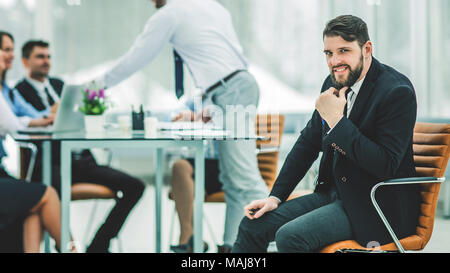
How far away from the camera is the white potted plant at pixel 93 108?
255 cm

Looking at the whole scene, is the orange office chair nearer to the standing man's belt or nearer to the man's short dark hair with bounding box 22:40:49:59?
the standing man's belt

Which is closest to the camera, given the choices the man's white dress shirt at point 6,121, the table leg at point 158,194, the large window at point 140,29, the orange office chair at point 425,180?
the orange office chair at point 425,180

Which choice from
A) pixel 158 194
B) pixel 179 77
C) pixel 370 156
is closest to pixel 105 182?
pixel 158 194

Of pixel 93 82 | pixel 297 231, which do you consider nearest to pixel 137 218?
pixel 93 82

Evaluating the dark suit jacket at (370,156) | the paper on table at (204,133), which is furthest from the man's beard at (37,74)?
the dark suit jacket at (370,156)

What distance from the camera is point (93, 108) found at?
256 centimetres

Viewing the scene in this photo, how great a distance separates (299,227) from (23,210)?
125cm

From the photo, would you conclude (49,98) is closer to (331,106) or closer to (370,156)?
(331,106)

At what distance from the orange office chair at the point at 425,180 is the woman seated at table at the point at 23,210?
50.8 inches

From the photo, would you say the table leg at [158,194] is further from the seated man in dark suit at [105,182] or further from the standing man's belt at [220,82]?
the standing man's belt at [220,82]

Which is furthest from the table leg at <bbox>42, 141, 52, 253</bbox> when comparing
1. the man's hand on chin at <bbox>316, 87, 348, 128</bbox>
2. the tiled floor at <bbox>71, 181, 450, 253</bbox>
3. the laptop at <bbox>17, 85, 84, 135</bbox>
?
the man's hand on chin at <bbox>316, 87, 348, 128</bbox>

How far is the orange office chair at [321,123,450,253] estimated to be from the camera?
151 centimetres

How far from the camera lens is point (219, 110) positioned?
8.59 ft
